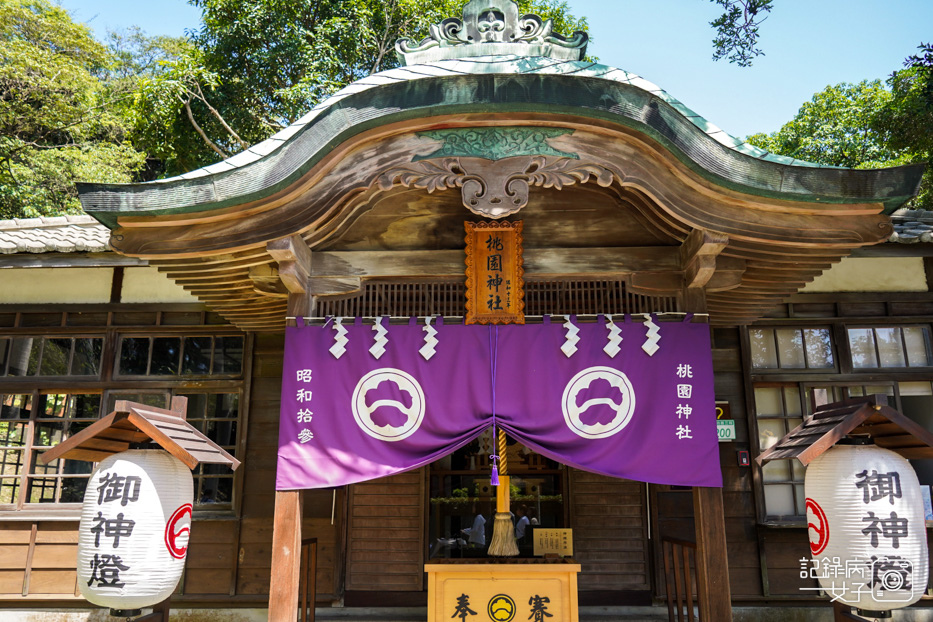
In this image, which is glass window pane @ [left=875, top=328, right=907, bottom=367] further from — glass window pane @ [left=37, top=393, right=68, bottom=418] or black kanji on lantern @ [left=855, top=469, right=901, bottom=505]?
glass window pane @ [left=37, top=393, right=68, bottom=418]

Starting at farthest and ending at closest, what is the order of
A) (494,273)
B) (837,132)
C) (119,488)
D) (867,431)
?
(837,132)
(494,273)
(867,431)
(119,488)

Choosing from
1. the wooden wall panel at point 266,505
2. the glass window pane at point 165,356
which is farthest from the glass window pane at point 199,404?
the wooden wall panel at point 266,505

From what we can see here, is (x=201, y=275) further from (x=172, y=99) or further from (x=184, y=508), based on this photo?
(x=172, y=99)

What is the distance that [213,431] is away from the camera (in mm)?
8570

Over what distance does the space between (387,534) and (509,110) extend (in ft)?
17.6

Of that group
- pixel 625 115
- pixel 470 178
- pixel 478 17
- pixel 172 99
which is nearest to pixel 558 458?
pixel 470 178

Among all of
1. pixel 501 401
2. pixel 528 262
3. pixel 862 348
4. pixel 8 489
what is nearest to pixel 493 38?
pixel 528 262

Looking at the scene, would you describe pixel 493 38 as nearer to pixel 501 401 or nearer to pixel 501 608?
pixel 501 401

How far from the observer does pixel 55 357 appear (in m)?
8.71

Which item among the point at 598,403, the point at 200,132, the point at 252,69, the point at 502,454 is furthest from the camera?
the point at 252,69

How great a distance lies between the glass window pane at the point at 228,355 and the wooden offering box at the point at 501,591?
4.12 meters

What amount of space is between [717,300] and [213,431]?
247 inches

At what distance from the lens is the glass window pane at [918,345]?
826 centimetres

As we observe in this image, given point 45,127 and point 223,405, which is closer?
point 223,405
